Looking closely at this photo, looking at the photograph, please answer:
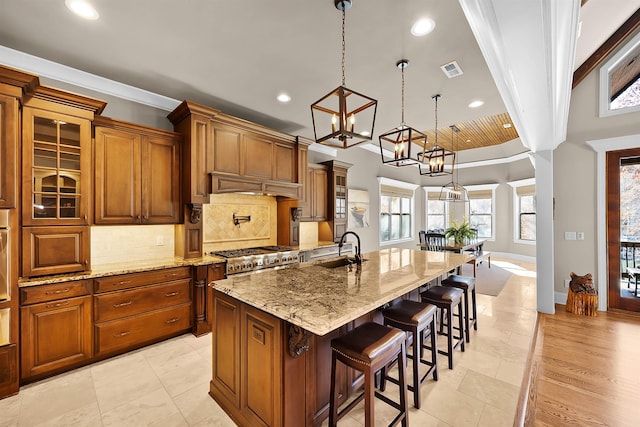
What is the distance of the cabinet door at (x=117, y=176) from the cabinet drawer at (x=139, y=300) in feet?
2.60

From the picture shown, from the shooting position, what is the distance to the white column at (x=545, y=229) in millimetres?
3974

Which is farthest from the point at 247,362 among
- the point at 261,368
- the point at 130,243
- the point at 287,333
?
the point at 130,243

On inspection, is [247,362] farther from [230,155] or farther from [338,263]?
[230,155]

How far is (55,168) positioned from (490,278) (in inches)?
289

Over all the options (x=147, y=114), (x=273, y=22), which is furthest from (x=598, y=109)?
(x=147, y=114)

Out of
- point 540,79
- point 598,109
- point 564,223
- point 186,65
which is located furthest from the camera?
point 564,223

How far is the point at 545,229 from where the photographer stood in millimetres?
4008

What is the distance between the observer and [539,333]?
131 inches

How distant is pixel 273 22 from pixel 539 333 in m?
4.45

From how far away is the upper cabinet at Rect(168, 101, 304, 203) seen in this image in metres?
3.35

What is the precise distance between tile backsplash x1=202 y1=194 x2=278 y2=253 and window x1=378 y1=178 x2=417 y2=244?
337 cm

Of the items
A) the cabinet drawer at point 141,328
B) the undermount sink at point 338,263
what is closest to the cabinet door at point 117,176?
the cabinet drawer at point 141,328

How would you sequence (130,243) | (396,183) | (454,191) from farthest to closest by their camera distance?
(396,183) → (454,191) → (130,243)

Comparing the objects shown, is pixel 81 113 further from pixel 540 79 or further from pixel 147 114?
pixel 540 79
